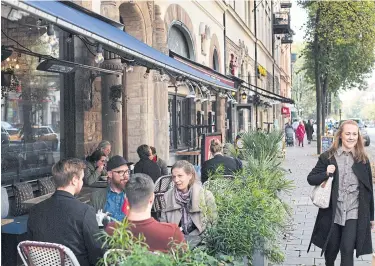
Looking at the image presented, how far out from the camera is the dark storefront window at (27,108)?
7512 mm

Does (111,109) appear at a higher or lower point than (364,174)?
higher

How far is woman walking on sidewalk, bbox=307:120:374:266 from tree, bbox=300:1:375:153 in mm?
18474

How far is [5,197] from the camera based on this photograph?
550cm

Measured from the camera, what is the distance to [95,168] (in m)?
7.78

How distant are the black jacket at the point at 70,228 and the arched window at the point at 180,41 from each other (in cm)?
1071

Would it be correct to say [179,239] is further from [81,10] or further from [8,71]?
[8,71]

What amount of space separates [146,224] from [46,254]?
2.05ft

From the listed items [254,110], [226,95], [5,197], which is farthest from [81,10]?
[254,110]

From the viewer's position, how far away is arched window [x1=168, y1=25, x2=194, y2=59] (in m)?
14.4

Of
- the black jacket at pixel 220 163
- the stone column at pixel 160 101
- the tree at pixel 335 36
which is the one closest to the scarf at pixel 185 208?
the black jacket at pixel 220 163

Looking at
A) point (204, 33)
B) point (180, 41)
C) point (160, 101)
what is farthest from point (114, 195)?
point (204, 33)

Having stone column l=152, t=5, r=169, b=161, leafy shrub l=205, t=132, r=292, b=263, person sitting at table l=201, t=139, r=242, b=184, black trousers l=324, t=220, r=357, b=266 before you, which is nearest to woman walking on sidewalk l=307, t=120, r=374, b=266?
black trousers l=324, t=220, r=357, b=266

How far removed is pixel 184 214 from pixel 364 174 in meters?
1.75

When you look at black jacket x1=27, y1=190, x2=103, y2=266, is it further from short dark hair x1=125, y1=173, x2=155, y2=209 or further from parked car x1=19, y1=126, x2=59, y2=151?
parked car x1=19, y1=126, x2=59, y2=151
